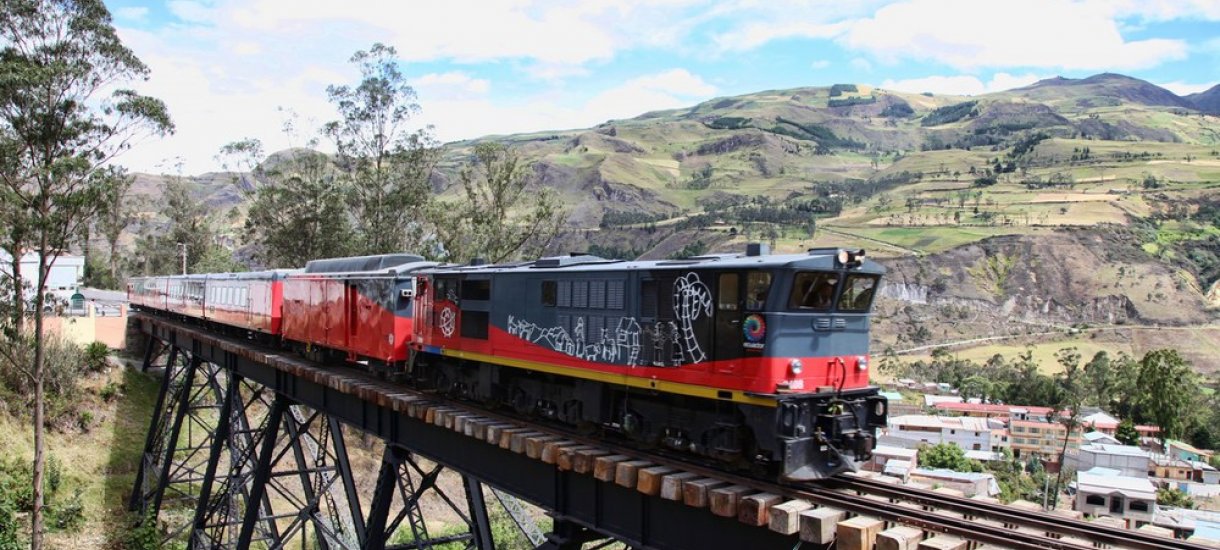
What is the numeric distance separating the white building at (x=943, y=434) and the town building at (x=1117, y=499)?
24.7 m

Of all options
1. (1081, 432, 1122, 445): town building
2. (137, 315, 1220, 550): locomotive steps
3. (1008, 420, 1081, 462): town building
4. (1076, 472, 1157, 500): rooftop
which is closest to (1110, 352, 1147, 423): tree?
(1008, 420, 1081, 462): town building

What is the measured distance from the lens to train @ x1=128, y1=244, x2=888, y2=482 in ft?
35.3

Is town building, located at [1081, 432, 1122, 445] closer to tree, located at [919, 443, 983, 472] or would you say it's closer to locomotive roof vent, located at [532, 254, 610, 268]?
tree, located at [919, 443, 983, 472]

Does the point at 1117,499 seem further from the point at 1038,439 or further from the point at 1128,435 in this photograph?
the point at 1038,439

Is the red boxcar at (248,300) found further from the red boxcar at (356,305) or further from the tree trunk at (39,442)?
the tree trunk at (39,442)

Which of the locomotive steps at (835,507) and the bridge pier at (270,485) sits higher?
the locomotive steps at (835,507)

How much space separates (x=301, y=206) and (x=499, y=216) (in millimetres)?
13290

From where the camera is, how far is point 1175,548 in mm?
7773

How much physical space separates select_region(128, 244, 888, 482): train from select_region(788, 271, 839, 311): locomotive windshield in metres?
0.02

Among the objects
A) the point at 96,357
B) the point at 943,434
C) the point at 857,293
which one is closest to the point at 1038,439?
the point at 943,434

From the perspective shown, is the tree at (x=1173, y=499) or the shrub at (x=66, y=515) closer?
the shrub at (x=66, y=515)

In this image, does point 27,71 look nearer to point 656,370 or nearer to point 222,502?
point 222,502

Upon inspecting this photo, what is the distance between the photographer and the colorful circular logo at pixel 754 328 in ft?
35.2

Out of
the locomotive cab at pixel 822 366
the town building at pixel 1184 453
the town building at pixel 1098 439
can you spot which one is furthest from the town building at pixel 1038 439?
the locomotive cab at pixel 822 366
